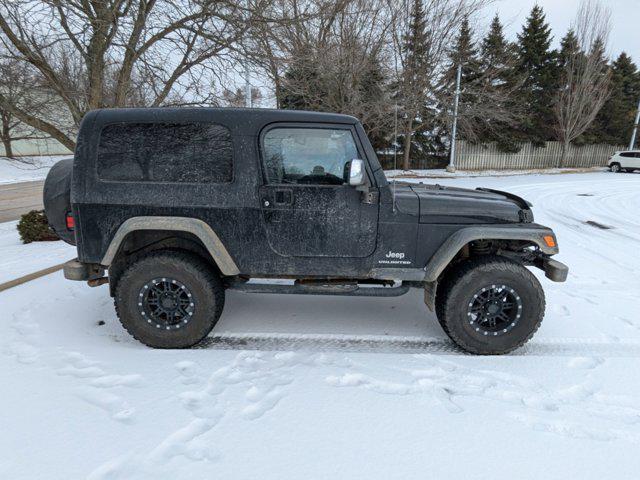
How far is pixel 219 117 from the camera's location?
322cm

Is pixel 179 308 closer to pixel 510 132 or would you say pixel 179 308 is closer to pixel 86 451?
pixel 86 451

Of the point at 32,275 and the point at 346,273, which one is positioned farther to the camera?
the point at 32,275

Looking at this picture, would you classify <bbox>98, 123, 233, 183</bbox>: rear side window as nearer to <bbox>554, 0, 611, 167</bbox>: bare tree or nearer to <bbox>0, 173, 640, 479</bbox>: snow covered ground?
<bbox>0, 173, 640, 479</bbox>: snow covered ground

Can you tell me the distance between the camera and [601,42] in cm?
2630

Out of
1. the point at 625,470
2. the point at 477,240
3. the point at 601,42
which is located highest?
the point at 601,42

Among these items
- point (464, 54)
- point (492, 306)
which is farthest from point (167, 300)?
point (464, 54)

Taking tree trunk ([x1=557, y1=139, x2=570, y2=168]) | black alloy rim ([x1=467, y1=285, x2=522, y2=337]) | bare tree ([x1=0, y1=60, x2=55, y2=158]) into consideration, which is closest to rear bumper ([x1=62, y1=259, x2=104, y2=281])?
black alloy rim ([x1=467, y1=285, x2=522, y2=337])

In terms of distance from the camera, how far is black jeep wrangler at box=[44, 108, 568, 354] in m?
3.20

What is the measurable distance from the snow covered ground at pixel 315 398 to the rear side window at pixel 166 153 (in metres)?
1.47

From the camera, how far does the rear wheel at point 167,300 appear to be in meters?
3.27

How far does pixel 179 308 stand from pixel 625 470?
3.17 metres

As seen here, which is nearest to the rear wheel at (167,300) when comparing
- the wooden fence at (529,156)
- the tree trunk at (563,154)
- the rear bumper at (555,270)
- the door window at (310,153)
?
the door window at (310,153)

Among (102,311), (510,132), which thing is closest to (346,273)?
(102,311)

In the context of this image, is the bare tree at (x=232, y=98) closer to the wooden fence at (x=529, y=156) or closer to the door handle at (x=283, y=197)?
the door handle at (x=283, y=197)
